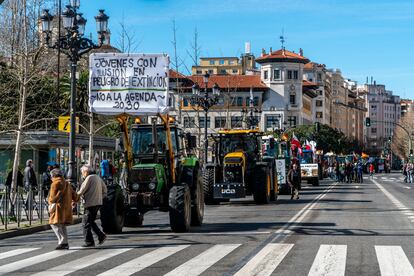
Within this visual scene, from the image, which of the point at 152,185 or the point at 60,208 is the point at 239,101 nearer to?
the point at 152,185

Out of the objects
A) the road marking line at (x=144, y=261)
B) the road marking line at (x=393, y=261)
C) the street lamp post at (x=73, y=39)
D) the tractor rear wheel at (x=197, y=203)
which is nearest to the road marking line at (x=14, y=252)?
the road marking line at (x=144, y=261)

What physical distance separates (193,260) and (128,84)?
726cm

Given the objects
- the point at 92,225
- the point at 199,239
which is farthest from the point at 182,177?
the point at 92,225

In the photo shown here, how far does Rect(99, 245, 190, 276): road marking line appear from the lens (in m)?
12.1

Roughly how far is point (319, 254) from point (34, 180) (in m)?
18.4

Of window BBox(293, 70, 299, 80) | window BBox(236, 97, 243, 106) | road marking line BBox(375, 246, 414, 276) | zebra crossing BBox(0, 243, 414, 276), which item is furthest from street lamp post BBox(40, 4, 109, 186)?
window BBox(293, 70, 299, 80)

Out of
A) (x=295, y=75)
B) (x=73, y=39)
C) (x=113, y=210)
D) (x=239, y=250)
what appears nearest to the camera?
(x=239, y=250)

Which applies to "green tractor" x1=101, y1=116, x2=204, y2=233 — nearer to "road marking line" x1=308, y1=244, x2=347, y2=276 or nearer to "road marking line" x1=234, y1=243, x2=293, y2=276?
"road marking line" x1=234, y1=243, x2=293, y2=276

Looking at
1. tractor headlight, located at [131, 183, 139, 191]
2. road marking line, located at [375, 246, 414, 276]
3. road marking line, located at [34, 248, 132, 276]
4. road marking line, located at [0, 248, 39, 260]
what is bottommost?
road marking line, located at [0, 248, 39, 260]

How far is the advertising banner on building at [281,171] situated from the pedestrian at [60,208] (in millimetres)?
26411

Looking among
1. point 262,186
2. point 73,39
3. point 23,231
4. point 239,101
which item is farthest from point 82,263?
point 239,101

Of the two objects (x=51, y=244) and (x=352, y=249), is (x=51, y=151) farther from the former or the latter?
(x=352, y=249)

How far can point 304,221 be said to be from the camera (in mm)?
22266

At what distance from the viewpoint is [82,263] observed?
1325 cm
